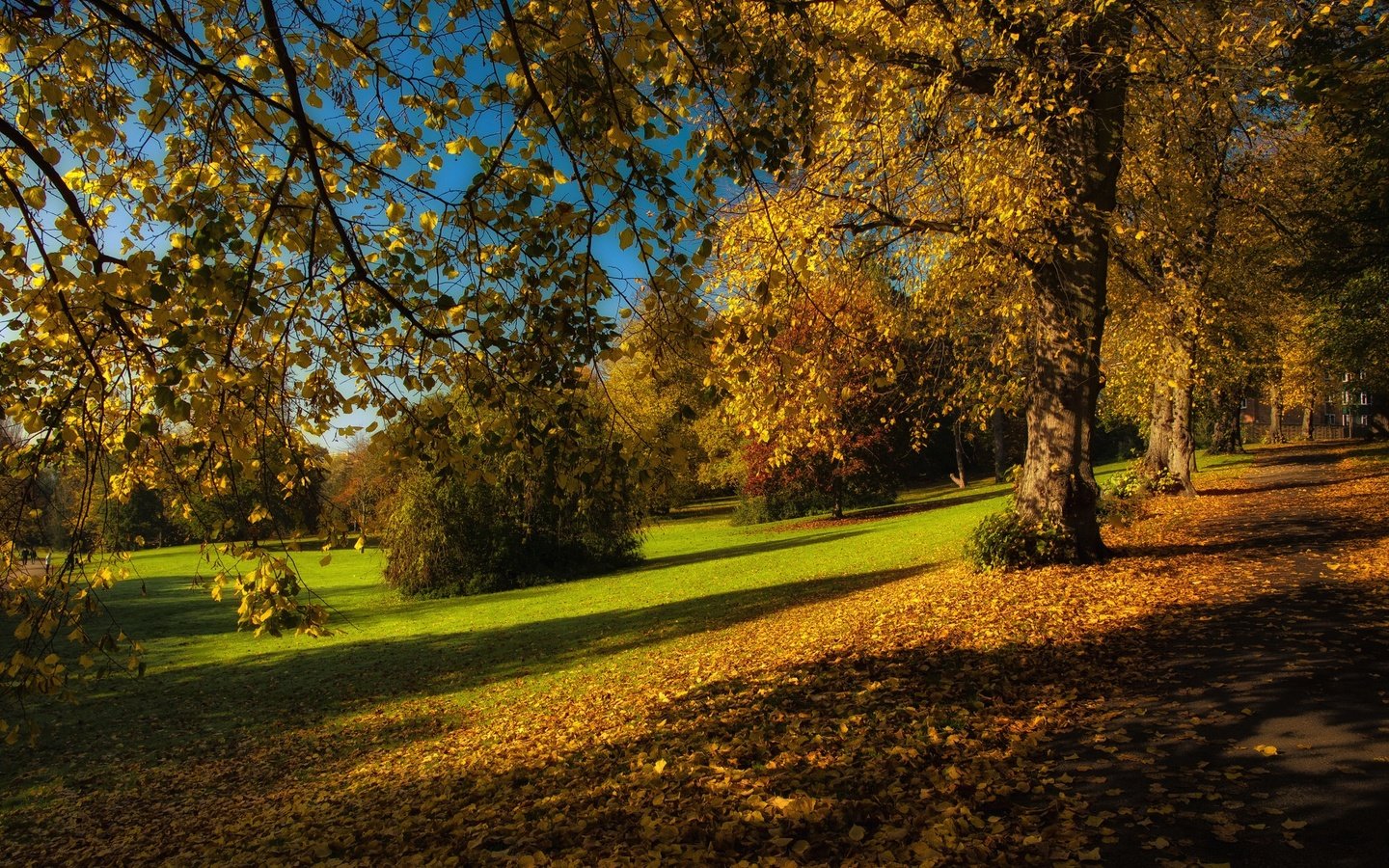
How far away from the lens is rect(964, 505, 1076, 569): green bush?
10.0 m

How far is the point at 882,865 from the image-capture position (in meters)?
3.30

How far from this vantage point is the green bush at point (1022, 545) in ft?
32.9

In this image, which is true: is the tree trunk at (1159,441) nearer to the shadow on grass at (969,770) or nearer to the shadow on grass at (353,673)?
the shadow on grass at (353,673)

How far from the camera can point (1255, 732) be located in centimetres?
430

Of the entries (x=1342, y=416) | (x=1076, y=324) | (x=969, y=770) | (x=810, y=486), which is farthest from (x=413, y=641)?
(x=1342, y=416)

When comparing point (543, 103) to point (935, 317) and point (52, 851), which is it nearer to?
point (52, 851)

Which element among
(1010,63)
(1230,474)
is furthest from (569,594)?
(1230,474)

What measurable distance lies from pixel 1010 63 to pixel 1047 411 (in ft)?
14.8

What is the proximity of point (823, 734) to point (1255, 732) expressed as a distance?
251 cm

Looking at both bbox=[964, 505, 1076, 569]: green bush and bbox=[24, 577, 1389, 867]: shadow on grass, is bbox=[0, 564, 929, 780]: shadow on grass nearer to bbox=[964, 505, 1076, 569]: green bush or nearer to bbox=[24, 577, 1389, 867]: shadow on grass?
bbox=[24, 577, 1389, 867]: shadow on grass

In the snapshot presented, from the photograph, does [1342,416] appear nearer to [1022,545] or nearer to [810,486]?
[810,486]

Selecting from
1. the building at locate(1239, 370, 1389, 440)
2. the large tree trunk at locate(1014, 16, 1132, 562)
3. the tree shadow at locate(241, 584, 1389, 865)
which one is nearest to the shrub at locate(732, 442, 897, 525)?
the building at locate(1239, 370, 1389, 440)

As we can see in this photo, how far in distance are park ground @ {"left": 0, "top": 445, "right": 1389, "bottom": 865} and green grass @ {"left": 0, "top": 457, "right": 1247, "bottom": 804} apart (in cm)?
10

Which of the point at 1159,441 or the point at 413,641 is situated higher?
the point at 1159,441
